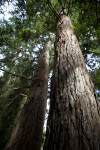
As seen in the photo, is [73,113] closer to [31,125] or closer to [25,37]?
[31,125]

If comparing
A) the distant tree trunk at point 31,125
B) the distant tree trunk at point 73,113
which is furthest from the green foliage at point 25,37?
the distant tree trunk at point 73,113

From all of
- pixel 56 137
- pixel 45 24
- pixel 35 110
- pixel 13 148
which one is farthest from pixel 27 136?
pixel 45 24

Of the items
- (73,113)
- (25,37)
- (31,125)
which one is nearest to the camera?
(73,113)

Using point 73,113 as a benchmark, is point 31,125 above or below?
below

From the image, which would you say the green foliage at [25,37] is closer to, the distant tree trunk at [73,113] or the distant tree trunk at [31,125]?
the distant tree trunk at [31,125]

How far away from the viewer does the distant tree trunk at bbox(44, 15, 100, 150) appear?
2.22 ft

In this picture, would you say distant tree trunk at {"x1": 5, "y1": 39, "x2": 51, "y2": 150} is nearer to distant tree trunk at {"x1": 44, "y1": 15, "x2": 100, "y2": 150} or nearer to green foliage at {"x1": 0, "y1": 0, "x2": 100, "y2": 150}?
green foliage at {"x1": 0, "y1": 0, "x2": 100, "y2": 150}

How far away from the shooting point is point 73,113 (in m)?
0.82

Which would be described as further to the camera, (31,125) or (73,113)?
(31,125)

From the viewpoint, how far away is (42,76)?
294 centimetres

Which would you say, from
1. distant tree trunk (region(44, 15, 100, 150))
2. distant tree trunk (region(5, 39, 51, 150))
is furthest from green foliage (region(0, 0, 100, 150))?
distant tree trunk (region(44, 15, 100, 150))

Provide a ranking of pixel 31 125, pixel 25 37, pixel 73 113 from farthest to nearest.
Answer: pixel 25 37, pixel 31 125, pixel 73 113

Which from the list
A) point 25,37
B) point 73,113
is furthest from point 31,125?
point 25,37

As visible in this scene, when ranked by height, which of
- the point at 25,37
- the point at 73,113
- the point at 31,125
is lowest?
the point at 31,125
